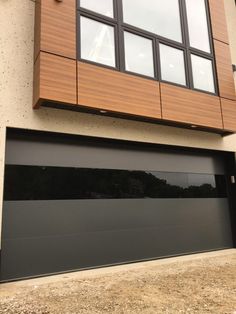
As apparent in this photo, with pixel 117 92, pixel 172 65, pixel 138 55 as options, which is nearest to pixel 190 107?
pixel 172 65

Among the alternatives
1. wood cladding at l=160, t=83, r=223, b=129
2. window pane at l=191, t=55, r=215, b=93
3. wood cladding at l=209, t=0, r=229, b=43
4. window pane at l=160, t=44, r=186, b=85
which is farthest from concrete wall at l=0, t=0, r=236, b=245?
wood cladding at l=209, t=0, r=229, b=43

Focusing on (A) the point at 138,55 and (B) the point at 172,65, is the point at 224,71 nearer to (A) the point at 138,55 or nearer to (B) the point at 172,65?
(B) the point at 172,65

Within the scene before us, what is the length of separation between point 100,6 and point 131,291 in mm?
4625

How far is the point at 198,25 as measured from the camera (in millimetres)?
6652

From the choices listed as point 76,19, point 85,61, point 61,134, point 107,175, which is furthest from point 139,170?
point 76,19

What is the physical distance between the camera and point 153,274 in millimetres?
4582

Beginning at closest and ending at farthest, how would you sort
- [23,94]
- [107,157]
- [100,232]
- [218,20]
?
[23,94], [100,232], [107,157], [218,20]

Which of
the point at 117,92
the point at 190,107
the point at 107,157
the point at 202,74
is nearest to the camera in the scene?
the point at 117,92

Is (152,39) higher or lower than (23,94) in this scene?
higher

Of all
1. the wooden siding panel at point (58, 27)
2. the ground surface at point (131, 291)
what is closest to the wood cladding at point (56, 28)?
the wooden siding panel at point (58, 27)

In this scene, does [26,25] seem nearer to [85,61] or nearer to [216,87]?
[85,61]

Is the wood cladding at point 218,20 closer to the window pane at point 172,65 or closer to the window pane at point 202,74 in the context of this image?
the window pane at point 202,74

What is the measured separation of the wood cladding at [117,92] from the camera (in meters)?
4.77

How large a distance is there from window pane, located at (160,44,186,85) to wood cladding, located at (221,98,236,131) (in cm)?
114
